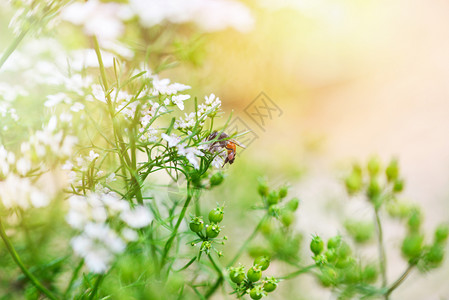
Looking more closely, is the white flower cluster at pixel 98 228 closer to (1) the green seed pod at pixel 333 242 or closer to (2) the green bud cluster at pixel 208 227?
(2) the green bud cluster at pixel 208 227

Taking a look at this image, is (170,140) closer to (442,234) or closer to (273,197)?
(273,197)

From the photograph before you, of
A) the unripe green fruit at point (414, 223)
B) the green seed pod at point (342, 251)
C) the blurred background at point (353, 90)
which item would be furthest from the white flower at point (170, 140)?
the blurred background at point (353, 90)

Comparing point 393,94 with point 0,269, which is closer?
point 0,269

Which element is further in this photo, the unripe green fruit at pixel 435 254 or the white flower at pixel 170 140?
the unripe green fruit at pixel 435 254

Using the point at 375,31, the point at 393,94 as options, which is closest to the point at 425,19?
the point at 375,31

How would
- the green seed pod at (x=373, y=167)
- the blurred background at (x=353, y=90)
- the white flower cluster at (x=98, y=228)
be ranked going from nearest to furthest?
the white flower cluster at (x=98, y=228) → the green seed pod at (x=373, y=167) → the blurred background at (x=353, y=90)

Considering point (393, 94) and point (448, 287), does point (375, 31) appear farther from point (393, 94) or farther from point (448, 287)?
point (448, 287)

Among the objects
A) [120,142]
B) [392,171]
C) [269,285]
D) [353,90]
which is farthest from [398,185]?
[353,90]

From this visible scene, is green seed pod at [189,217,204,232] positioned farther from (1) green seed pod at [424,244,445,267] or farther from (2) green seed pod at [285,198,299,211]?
(1) green seed pod at [424,244,445,267]
